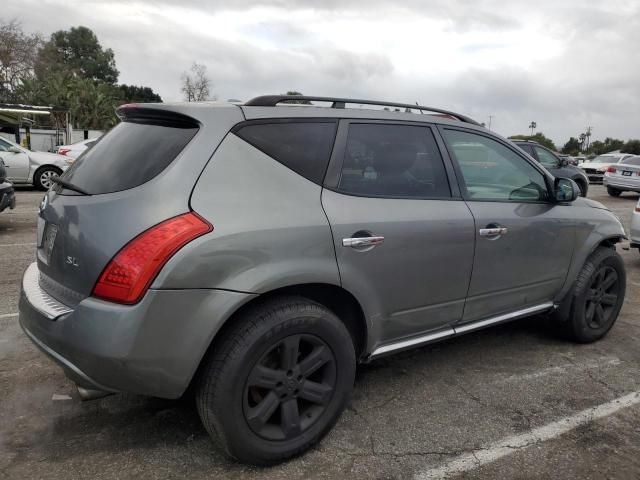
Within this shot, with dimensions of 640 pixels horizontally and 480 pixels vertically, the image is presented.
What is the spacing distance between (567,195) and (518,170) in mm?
422

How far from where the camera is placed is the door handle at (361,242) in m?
2.60

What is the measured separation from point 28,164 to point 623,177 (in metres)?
17.8

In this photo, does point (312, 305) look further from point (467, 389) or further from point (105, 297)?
point (467, 389)

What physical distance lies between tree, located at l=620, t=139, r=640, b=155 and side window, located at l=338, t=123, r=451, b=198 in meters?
57.4

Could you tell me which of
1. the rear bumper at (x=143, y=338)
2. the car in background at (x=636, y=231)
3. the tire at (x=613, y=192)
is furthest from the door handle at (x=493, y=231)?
the tire at (x=613, y=192)

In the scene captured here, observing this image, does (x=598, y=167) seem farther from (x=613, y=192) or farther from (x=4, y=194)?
(x=4, y=194)

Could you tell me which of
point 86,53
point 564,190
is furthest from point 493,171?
point 86,53

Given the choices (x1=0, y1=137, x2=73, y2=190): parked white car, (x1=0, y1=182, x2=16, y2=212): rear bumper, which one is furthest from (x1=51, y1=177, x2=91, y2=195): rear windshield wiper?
(x1=0, y1=137, x2=73, y2=190): parked white car

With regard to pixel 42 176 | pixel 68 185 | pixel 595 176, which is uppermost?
pixel 68 185

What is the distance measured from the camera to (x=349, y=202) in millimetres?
2701

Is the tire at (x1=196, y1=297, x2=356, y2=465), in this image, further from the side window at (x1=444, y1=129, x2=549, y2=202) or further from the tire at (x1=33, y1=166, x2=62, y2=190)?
the tire at (x1=33, y1=166, x2=62, y2=190)

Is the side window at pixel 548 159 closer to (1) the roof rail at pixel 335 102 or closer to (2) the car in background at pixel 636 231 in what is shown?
(2) the car in background at pixel 636 231

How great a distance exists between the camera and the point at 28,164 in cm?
1324

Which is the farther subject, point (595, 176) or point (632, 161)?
point (595, 176)
